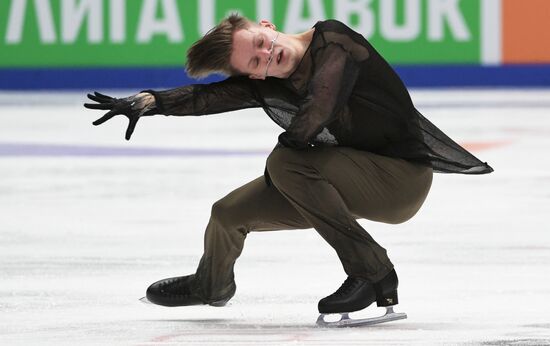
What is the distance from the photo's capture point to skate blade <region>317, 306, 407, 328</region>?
3.33m

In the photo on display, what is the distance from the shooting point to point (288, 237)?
16.1ft

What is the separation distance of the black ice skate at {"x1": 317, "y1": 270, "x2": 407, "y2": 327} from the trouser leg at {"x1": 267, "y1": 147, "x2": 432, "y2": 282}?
0.02 meters

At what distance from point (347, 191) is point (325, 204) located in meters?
0.08

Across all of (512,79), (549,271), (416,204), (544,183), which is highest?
(416,204)

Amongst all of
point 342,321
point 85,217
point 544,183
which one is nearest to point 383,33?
point 544,183

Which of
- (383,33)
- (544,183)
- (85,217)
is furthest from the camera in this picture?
(383,33)

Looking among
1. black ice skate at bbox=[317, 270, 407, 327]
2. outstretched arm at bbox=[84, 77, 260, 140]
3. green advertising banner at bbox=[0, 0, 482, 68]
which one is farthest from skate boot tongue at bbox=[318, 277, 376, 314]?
green advertising banner at bbox=[0, 0, 482, 68]

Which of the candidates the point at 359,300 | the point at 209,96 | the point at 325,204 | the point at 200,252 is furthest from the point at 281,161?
the point at 200,252

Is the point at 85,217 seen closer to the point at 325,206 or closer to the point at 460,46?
the point at 325,206

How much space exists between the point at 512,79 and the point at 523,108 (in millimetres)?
2316

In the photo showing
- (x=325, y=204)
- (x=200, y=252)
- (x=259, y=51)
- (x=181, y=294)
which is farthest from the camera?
(x=200, y=252)

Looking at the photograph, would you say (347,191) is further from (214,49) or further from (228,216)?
(214,49)

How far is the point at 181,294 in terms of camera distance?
3537 millimetres

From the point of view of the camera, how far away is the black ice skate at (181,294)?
139 inches
